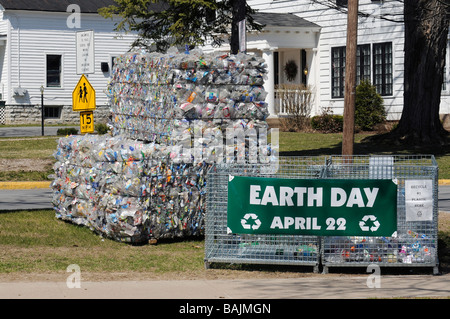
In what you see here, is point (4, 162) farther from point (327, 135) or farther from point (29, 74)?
point (29, 74)

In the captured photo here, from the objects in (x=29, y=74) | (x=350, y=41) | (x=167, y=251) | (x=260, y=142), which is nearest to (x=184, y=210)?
(x=167, y=251)

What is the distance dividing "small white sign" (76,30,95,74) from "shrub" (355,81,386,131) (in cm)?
1580

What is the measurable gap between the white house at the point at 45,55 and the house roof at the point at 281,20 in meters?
10.5

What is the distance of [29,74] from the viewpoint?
125 ft

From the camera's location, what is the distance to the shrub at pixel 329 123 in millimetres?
28266

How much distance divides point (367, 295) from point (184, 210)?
3755mm

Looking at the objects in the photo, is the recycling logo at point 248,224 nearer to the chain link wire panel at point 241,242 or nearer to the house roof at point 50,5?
the chain link wire panel at point 241,242

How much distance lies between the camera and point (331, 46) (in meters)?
31.0

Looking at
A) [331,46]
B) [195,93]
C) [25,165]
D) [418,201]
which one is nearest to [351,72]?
[195,93]

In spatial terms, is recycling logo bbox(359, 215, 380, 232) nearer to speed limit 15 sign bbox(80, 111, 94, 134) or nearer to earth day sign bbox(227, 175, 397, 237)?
earth day sign bbox(227, 175, 397, 237)

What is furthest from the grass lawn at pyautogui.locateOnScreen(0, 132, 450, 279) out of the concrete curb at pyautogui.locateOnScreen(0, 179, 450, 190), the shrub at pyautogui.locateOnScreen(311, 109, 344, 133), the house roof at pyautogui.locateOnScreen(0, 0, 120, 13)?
the house roof at pyautogui.locateOnScreen(0, 0, 120, 13)

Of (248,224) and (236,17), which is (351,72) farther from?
(236,17)

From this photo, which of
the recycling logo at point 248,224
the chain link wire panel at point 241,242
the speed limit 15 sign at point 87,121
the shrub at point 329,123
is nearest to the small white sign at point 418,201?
the chain link wire panel at point 241,242

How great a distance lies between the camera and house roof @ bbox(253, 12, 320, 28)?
3030 centimetres
